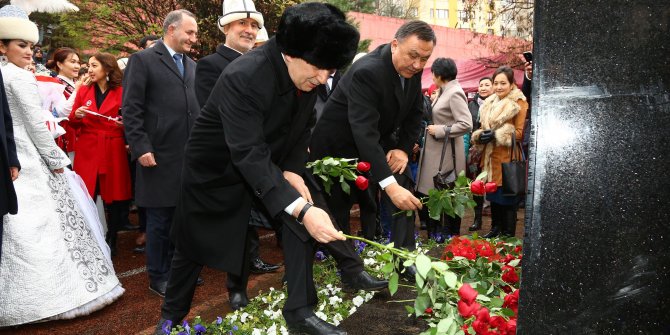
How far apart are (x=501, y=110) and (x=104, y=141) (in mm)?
4073

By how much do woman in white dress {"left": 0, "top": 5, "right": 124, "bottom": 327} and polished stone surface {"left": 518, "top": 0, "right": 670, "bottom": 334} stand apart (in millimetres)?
3504

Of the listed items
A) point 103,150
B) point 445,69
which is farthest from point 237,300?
point 445,69

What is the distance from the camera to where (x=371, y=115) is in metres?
4.14

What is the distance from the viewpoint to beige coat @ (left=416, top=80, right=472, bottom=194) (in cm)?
621

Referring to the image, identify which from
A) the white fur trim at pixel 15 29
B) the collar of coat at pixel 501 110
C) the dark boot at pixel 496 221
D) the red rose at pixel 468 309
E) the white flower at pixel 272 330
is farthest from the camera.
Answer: the dark boot at pixel 496 221

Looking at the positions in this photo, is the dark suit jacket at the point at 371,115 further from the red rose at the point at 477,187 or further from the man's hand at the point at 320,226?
the man's hand at the point at 320,226

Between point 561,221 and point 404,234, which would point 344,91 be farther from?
point 561,221

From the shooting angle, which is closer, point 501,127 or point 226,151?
point 226,151

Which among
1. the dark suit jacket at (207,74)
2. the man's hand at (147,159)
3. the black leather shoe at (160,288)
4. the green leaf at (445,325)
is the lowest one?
the black leather shoe at (160,288)

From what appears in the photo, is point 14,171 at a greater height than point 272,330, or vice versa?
point 14,171

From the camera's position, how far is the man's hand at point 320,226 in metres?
2.66

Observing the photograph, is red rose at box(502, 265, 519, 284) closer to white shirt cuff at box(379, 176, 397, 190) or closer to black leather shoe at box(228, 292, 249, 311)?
white shirt cuff at box(379, 176, 397, 190)

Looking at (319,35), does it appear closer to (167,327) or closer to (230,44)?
(167,327)

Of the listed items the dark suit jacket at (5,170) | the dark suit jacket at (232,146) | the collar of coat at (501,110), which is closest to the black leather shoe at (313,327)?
the dark suit jacket at (232,146)
